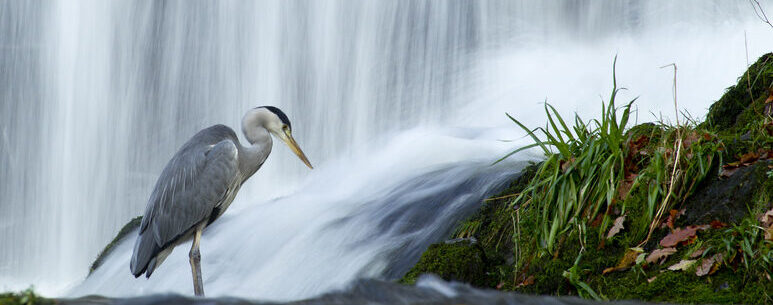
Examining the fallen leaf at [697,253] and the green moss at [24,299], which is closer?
the green moss at [24,299]

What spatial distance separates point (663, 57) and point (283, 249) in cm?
534

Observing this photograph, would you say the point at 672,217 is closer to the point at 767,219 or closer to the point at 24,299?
the point at 767,219

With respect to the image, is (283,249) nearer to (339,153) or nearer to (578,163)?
(578,163)

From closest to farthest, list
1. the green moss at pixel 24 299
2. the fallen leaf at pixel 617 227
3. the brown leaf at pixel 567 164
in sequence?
the green moss at pixel 24 299
the fallen leaf at pixel 617 227
the brown leaf at pixel 567 164

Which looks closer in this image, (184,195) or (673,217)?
(673,217)

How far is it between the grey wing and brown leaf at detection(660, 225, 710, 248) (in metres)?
2.57

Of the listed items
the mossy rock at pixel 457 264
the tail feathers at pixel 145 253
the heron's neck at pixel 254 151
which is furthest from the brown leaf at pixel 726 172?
the tail feathers at pixel 145 253

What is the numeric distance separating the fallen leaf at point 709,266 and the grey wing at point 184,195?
278cm

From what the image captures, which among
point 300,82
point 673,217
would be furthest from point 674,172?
point 300,82

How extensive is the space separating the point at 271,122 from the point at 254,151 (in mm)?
203

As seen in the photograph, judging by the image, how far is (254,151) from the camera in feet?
17.9

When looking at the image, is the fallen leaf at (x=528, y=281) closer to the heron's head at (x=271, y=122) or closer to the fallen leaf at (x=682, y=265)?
the fallen leaf at (x=682, y=265)

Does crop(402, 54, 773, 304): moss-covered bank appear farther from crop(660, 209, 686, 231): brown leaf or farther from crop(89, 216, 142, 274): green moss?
crop(89, 216, 142, 274): green moss

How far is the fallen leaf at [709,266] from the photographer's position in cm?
348
